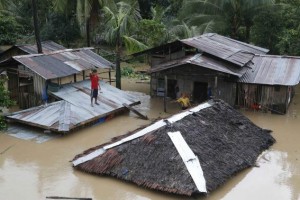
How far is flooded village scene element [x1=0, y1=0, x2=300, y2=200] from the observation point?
11.0 metres

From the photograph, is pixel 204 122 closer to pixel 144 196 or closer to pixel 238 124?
pixel 238 124

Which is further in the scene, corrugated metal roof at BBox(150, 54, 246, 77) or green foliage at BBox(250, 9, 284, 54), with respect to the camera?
green foliage at BBox(250, 9, 284, 54)

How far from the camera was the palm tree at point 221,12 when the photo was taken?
82.3ft

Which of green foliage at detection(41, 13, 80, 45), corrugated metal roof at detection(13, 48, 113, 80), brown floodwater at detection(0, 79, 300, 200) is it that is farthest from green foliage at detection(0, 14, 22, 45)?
brown floodwater at detection(0, 79, 300, 200)

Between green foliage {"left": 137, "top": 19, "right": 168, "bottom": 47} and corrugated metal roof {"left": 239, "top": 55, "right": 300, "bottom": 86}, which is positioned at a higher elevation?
green foliage {"left": 137, "top": 19, "right": 168, "bottom": 47}

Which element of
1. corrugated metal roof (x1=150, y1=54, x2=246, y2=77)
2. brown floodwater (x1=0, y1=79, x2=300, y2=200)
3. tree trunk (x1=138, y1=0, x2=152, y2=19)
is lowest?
brown floodwater (x1=0, y1=79, x2=300, y2=200)

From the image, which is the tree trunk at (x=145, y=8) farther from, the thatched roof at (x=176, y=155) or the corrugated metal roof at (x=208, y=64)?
the thatched roof at (x=176, y=155)

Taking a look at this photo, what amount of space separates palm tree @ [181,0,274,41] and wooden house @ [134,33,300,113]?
5677mm

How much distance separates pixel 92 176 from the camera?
11461 millimetres

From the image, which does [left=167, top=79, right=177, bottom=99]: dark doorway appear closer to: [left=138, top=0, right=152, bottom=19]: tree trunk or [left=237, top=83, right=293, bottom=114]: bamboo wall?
[left=237, top=83, right=293, bottom=114]: bamboo wall

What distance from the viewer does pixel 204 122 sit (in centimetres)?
1336

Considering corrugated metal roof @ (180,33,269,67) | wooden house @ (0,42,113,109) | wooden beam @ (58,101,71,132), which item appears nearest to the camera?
wooden beam @ (58,101,71,132)

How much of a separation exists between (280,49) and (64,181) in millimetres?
16751

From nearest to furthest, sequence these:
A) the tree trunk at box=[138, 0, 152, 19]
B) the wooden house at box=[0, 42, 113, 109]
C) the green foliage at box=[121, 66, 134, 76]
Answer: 1. the wooden house at box=[0, 42, 113, 109]
2. the green foliage at box=[121, 66, 134, 76]
3. the tree trunk at box=[138, 0, 152, 19]
